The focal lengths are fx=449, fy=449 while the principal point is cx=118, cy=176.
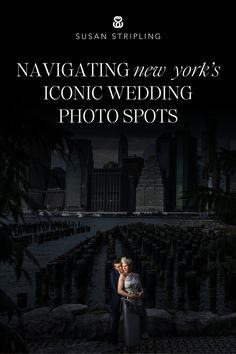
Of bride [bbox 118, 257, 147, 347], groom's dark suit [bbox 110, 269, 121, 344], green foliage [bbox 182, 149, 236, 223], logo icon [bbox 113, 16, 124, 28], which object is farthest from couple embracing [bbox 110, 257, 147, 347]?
logo icon [bbox 113, 16, 124, 28]

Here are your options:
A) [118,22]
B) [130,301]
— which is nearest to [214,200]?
[130,301]

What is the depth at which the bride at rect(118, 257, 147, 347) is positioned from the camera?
8.43 metres

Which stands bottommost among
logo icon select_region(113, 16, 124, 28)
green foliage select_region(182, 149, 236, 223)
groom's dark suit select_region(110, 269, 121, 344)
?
groom's dark suit select_region(110, 269, 121, 344)

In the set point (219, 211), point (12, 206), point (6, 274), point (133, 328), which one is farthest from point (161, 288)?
point (12, 206)

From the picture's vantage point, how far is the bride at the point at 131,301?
8.43 meters

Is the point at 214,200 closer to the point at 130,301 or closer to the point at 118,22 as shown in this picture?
the point at 130,301

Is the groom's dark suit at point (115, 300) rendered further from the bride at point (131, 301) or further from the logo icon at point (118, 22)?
the logo icon at point (118, 22)

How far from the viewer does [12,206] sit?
4461mm

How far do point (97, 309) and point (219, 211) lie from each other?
6546 millimetres

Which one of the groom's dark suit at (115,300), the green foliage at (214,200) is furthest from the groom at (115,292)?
the green foliage at (214,200)

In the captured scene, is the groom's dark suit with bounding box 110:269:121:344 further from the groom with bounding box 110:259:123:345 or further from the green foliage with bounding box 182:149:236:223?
the green foliage with bounding box 182:149:236:223

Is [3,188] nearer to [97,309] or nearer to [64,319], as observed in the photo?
[64,319]

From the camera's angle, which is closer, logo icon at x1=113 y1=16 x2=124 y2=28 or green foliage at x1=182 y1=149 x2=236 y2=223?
green foliage at x1=182 y1=149 x2=236 y2=223

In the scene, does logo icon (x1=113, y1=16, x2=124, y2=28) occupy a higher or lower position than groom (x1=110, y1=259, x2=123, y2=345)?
higher
